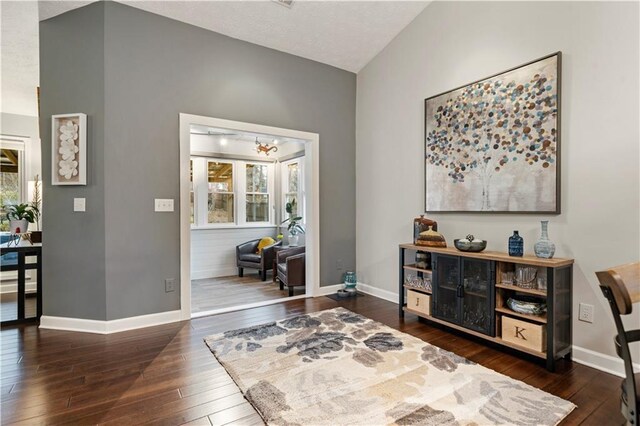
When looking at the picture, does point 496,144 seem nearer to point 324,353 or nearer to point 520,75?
point 520,75

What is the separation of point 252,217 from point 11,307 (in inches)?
147

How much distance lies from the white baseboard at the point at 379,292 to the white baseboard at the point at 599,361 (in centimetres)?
184

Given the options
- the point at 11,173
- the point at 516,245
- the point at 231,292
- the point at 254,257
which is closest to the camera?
the point at 516,245

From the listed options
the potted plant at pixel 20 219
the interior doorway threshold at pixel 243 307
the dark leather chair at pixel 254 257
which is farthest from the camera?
the dark leather chair at pixel 254 257

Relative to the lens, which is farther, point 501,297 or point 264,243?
point 264,243

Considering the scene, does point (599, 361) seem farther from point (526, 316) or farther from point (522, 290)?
point (522, 290)

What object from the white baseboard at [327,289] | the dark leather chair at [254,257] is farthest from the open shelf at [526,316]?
the dark leather chair at [254,257]

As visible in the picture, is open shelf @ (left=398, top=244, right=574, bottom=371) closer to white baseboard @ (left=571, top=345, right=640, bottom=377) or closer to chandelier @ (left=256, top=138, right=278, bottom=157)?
white baseboard @ (left=571, top=345, right=640, bottom=377)

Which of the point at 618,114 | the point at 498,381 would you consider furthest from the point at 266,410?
the point at 618,114

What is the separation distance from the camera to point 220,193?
620 cm

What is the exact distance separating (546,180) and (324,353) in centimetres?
230

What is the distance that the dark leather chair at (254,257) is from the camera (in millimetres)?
5480

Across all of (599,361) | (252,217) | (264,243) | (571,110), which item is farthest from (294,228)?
(599,361)

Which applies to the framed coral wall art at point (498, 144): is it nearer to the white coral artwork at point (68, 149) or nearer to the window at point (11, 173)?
the white coral artwork at point (68, 149)
